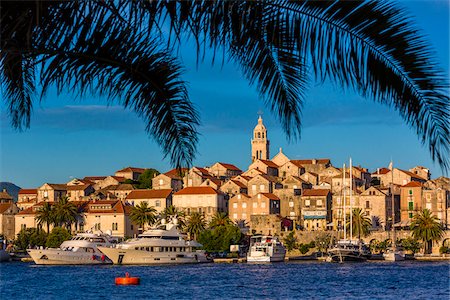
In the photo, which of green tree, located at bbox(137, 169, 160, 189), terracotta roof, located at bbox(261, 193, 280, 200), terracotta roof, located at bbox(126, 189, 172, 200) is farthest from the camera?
green tree, located at bbox(137, 169, 160, 189)

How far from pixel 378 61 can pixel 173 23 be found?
5.01 ft

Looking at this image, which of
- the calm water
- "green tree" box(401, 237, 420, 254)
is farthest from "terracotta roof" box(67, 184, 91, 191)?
"green tree" box(401, 237, 420, 254)

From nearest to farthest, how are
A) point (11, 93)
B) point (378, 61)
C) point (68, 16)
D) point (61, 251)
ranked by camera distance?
point (378, 61)
point (68, 16)
point (11, 93)
point (61, 251)

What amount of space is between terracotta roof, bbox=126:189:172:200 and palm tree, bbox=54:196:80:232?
735 centimetres

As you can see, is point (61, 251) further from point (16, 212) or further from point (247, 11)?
point (247, 11)

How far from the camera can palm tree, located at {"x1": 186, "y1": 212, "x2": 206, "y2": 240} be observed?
111m

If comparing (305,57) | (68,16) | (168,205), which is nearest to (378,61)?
(305,57)

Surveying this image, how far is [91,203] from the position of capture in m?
122

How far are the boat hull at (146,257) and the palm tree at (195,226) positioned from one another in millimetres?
18319

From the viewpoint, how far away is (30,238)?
11600 centimetres

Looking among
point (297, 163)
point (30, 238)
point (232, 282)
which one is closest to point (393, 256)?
point (297, 163)

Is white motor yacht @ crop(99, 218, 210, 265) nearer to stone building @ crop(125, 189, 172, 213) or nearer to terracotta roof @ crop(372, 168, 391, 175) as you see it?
stone building @ crop(125, 189, 172, 213)

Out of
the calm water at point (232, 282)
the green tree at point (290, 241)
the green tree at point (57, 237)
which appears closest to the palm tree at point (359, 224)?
the green tree at point (290, 241)

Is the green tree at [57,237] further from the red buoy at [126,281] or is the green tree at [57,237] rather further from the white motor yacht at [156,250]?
the red buoy at [126,281]
